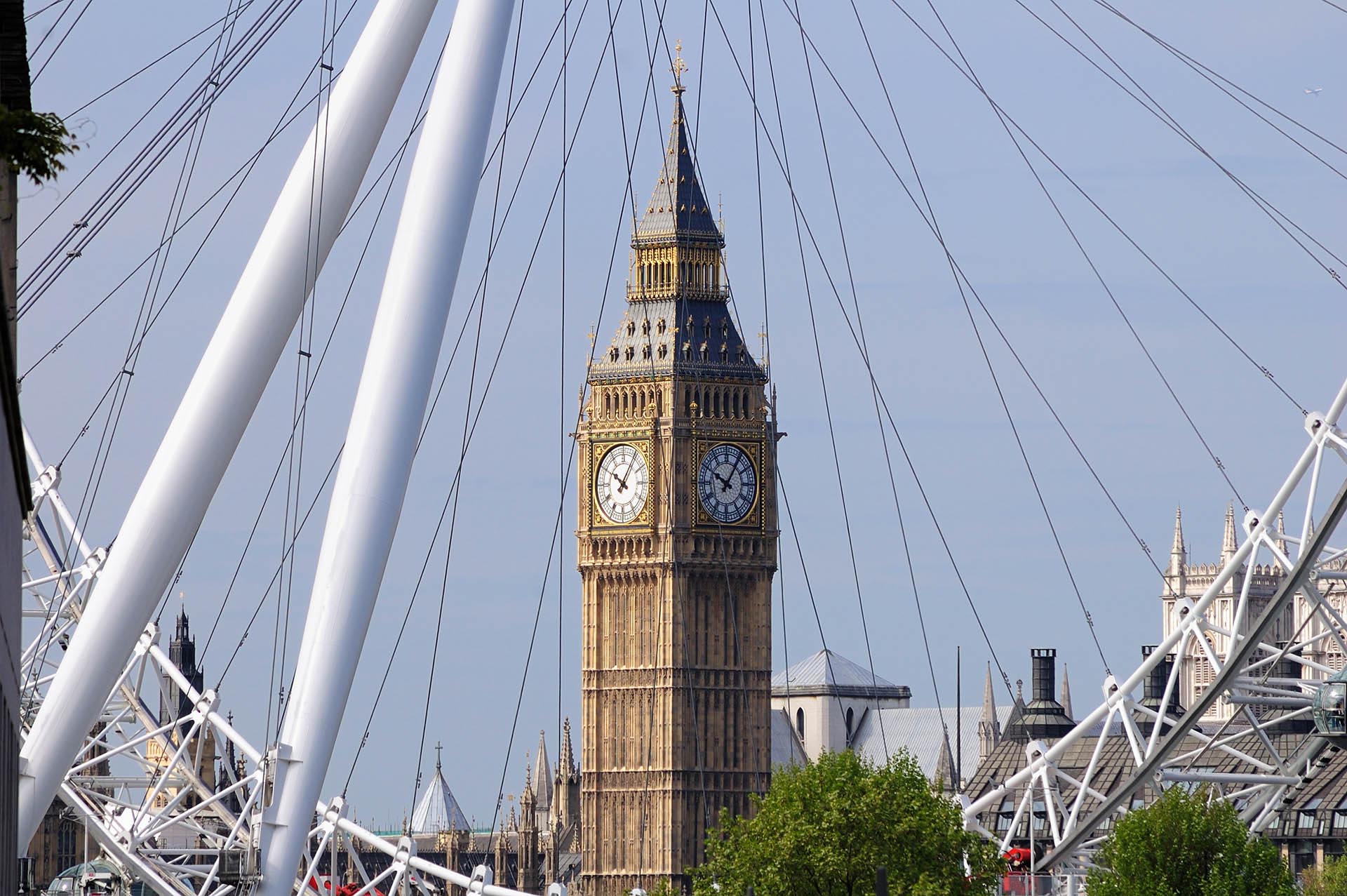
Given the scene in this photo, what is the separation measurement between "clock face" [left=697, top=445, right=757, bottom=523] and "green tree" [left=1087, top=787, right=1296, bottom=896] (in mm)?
95256

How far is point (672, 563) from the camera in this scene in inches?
6988

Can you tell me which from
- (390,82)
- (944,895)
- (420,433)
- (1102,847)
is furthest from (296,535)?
(1102,847)

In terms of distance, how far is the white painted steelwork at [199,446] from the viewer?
1286 inches

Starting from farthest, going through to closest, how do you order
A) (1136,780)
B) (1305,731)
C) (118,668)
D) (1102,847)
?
1. (1305,731)
2. (1102,847)
3. (1136,780)
4. (118,668)

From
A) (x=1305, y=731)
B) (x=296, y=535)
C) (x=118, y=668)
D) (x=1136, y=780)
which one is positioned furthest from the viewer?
(x=1305, y=731)

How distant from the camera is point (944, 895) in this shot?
7131 centimetres

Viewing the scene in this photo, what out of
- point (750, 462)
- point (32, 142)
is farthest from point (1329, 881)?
point (32, 142)

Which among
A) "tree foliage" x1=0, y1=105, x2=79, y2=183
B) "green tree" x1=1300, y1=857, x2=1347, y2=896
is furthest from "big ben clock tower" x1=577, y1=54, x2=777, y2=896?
"tree foliage" x1=0, y1=105, x2=79, y2=183

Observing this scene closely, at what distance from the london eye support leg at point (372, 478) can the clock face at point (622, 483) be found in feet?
471

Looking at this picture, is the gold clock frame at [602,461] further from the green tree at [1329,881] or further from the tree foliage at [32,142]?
the tree foliage at [32,142]

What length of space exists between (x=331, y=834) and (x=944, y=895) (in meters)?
22.4

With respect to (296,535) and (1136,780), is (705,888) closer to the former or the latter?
(1136,780)

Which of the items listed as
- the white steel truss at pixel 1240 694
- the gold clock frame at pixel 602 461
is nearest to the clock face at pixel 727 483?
the gold clock frame at pixel 602 461

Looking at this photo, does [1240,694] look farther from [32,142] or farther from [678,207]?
[678,207]
